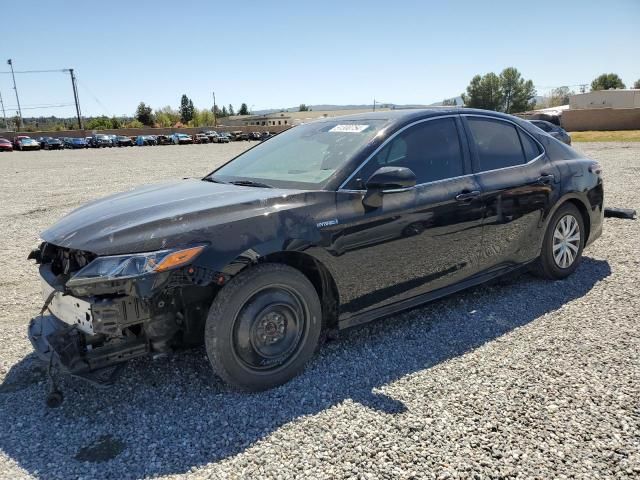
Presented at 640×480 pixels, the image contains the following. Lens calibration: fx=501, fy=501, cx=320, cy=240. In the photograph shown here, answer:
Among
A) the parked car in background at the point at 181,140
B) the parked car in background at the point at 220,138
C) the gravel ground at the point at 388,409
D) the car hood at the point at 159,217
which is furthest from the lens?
the parked car in background at the point at 220,138

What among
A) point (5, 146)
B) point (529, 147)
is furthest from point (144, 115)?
Result: point (529, 147)

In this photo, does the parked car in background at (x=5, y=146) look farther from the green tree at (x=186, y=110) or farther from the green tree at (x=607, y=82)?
the green tree at (x=607, y=82)

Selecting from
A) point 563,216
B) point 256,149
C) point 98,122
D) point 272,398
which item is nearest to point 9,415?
point 272,398

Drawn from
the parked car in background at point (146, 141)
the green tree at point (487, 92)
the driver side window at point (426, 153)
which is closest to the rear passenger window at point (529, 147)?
the driver side window at point (426, 153)

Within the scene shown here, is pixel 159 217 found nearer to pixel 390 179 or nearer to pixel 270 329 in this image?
pixel 270 329

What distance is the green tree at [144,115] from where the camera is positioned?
95.8 m

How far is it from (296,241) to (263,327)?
1.86ft

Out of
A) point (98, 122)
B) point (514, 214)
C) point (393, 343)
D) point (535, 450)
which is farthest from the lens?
point (98, 122)

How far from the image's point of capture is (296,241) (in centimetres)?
311

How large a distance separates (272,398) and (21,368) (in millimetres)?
1879

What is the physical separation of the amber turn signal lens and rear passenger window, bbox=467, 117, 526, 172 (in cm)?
255

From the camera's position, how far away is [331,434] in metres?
2.71

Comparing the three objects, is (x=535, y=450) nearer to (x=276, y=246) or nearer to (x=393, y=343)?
(x=393, y=343)

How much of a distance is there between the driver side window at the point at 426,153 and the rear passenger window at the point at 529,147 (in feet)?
3.02
